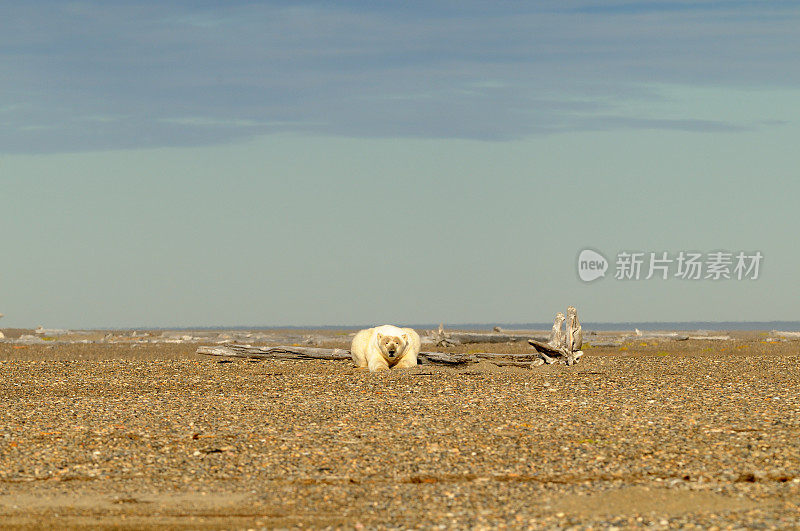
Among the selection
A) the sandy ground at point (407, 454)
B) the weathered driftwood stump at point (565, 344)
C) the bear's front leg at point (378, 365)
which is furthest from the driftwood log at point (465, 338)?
the sandy ground at point (407, 454)

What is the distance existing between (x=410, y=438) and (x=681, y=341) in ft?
140

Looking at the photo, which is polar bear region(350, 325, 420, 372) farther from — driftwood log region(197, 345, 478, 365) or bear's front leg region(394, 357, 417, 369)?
driftwood log region(197, 345, 478, 365)

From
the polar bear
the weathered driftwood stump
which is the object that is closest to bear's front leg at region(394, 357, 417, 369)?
the polar bear

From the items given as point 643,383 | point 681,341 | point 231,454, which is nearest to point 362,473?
point 231,454

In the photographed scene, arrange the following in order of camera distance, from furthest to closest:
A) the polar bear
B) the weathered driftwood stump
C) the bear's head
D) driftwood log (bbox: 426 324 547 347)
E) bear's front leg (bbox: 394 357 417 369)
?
driftwood log (bbox: 426 324 547 347)
the weathered driftwood stump
bear's front leg (bbox: 394 357 417 369)
the polar bear
the bear's head

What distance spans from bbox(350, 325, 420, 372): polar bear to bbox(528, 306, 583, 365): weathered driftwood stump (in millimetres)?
3970

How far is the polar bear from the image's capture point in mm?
29859

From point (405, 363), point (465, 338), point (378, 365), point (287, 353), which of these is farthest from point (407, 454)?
point (465, 338)

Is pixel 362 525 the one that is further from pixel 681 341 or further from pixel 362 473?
pixel 681 341

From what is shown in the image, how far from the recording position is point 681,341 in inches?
2189

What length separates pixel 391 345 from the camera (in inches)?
1170

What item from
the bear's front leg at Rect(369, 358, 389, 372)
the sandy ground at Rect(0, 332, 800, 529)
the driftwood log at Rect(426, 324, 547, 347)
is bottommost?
the sandy ground at Rect(0, 332, 800, 529)

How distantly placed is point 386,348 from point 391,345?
0.18 metres

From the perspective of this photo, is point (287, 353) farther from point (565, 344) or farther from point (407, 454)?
point (407, 454)
